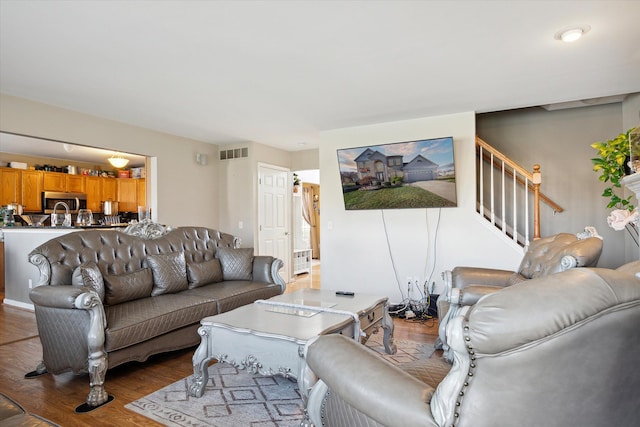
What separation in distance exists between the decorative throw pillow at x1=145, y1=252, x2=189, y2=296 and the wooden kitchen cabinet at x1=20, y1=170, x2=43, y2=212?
559 cm

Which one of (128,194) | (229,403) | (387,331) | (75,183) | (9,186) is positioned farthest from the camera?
(128,194)

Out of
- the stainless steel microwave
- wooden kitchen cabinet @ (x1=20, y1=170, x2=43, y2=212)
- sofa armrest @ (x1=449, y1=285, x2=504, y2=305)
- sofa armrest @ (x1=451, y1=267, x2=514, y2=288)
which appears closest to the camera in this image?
sofa armrest @ (x1=449, y1=285, x2=504, y2=305)

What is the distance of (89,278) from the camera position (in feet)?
8.75

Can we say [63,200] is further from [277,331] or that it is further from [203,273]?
[277,331]

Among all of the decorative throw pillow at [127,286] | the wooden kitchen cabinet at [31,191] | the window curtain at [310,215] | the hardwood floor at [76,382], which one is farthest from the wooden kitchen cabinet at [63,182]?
the decorative throw pillow at [127,286]

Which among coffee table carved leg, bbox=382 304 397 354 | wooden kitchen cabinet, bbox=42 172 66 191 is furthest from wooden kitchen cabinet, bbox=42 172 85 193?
coffee table carved leg, bbox=382 304 397 354

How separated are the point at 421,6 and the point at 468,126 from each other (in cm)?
253

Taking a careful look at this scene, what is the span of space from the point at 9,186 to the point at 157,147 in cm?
398

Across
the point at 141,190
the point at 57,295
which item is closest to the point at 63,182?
the point at 141,190

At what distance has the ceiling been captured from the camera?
2.24m

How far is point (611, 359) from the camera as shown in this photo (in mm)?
828

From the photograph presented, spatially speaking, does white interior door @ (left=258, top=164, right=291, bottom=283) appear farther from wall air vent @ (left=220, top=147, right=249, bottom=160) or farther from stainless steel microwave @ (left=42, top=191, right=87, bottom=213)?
stainless steel microwave @ (left=42, top=191, right=87, bottom=213)

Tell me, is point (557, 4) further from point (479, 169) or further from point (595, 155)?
point (595, 155)

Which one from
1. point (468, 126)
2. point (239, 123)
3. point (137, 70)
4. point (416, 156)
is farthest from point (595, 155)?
point (137, 70)
